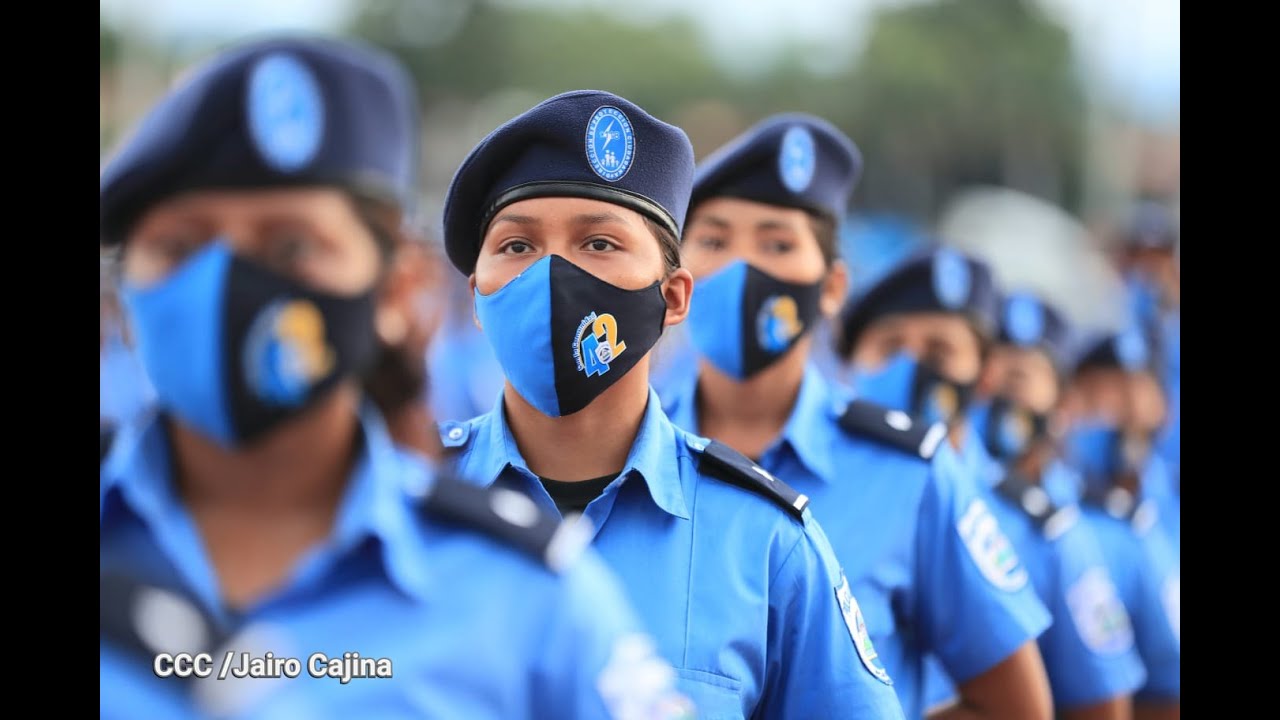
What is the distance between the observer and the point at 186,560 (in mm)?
1574

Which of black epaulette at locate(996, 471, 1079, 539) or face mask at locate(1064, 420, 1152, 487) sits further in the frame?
face mask at locate(1064, 420, 1152, 487)

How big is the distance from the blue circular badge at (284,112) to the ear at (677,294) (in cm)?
67

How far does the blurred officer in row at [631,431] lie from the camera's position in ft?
6.38

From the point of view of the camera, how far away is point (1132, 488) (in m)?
4.91

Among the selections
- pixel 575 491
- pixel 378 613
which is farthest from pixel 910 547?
pixel 378 613

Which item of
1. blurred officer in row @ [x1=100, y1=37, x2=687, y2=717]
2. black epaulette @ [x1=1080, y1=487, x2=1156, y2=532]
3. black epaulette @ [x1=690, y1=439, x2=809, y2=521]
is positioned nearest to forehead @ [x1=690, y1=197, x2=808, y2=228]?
black epaulette @ [x1=690, y1=439, x2=809, y2=521]

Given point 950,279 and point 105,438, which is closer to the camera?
point 105,438

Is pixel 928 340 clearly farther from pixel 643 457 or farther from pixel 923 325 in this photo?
pixel 643 457

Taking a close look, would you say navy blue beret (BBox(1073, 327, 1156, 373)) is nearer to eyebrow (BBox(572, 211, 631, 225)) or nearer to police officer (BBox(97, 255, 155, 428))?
eyebrow (BBox(572, 211, 631, 225))

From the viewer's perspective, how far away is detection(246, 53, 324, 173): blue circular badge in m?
1.53

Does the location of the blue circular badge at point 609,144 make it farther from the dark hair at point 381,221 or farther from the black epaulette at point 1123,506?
the black epaulette at point 1123,506

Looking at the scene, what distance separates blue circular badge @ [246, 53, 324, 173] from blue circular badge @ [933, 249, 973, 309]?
2.34 metres

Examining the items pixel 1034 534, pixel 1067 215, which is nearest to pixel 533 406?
pixel 1034 534

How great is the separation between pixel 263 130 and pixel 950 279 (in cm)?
245
